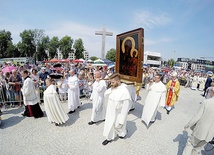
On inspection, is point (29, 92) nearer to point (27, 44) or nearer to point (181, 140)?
point (181, 140)

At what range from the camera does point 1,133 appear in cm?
398

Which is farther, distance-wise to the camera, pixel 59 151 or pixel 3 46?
pixel 3 46

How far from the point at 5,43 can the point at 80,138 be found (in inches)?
2105

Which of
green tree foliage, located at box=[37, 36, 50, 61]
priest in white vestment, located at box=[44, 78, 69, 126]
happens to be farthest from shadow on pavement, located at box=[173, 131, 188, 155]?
green tree foliage, located at box=[37, 36, 50, 61]

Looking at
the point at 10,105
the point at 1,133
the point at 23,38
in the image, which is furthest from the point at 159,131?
the point at 23,38

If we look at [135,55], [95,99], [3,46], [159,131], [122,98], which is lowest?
[159,131]

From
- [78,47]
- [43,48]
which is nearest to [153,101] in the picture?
[43,48]

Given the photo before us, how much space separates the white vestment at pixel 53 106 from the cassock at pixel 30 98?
3.17 ft

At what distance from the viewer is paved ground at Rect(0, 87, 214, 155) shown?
3.38 m

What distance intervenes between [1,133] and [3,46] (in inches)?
2046

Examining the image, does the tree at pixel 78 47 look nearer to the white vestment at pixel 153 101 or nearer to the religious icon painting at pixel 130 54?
the religious icon painting at pixel 130 54

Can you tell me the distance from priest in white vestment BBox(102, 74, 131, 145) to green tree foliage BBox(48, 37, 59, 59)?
50.2 meters

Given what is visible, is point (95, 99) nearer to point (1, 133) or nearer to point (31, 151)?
point (31, 151)

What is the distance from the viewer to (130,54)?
4.72 m
